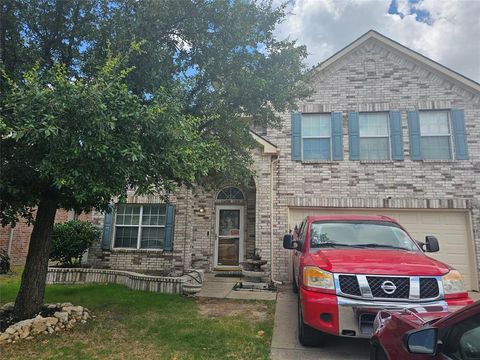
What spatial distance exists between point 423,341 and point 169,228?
9.50 metres

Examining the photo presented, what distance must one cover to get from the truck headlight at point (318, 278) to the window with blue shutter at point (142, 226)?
7.24m

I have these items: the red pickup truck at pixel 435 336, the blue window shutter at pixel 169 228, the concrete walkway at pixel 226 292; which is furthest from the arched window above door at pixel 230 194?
the red pickup truck at pixel 435 336

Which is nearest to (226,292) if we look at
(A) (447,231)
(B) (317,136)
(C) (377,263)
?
(C) (377,263)

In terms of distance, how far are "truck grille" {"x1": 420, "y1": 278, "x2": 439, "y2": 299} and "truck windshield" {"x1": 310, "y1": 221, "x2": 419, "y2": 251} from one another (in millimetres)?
1094

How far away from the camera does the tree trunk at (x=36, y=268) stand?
5.83m

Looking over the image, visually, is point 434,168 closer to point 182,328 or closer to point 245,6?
point 245,6

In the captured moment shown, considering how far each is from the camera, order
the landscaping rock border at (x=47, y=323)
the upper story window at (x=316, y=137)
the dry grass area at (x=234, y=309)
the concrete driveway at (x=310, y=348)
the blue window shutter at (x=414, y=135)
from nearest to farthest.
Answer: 1. the concrete driveway at (x=310, y=348)
2. the landscaping rock border at (x=47, y=323)
3. the dry grass area at (x=234, y=309)
4. the blue window shutter at (x=414, y=135)
5. the upper story window at (x=316, y=137)

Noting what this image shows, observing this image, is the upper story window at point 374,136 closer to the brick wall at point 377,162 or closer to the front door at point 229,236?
the brick wall at point 377,162

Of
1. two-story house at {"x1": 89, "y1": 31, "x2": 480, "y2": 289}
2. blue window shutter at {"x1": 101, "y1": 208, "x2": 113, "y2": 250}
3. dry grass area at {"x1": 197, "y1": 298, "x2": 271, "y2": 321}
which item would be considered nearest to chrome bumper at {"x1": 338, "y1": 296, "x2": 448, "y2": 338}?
dry grass area at {"x1": 197, "y1": 298, "x2": 271, "y2": 321}

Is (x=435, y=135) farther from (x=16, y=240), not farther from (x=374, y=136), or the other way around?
→ (x=16, y=240)

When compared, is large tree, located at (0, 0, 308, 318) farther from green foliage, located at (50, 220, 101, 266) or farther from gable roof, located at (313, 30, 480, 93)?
green foliage, located at (50, 220, 101, 266)

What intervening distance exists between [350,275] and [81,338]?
4144 millimetres

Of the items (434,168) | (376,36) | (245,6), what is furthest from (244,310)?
(376,36)

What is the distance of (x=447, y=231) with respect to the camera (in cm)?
990
